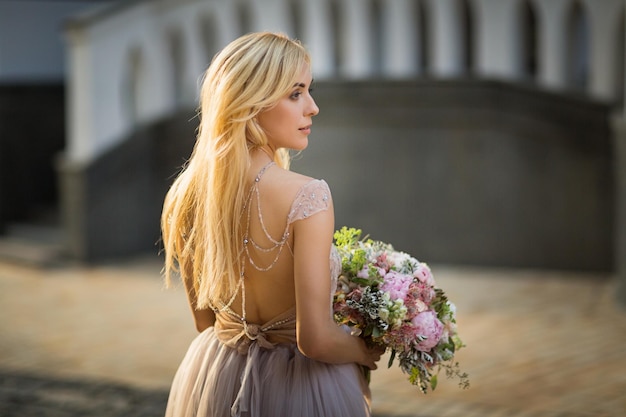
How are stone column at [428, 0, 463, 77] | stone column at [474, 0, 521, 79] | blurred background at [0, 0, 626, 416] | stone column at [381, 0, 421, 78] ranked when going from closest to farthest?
1. blurred background at [0, 0, 626, 416]
2. stone column at [474, 0, 521, 79]
3. stone column at [428, 0, 463, 77]
4. stone column at [381, 0, 421, 78]

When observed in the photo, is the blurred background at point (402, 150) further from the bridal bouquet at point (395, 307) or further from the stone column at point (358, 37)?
the bridal bouquet at point (395, 307)

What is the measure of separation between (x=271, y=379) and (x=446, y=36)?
7313 millimetres

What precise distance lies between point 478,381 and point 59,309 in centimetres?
402

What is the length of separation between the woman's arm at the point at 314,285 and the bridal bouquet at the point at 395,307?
0.15 meters

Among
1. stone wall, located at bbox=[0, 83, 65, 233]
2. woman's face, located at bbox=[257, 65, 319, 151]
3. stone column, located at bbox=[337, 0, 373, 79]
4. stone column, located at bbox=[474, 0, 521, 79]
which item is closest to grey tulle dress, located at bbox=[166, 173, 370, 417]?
woman's face, located at bbox=[257, 65, 319, 151]

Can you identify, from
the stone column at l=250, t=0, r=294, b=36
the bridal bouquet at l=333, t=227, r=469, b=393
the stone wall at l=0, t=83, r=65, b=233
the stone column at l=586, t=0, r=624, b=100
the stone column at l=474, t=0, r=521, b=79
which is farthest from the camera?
the stone wall at l=0, t=83, r=65, b=233

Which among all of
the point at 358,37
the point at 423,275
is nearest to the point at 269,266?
the point at 423,275

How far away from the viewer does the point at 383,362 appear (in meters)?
6.49

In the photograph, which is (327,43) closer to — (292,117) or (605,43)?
(605,43)

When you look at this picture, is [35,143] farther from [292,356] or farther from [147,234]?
[292,356]

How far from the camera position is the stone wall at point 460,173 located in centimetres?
915

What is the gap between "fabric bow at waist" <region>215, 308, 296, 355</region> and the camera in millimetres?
2947

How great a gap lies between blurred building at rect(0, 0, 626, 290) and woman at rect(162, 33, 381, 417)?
6055mm

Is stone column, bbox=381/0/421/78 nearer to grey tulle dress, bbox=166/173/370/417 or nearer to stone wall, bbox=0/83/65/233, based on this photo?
stone wall, bbox=0/83/65/233
